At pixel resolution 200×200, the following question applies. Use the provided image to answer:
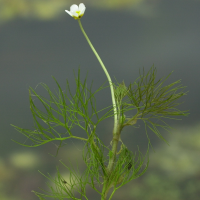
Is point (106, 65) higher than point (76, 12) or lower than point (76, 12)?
lower

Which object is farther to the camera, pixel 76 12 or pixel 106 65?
pixel 106 65

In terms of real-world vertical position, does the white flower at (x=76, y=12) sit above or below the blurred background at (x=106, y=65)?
above

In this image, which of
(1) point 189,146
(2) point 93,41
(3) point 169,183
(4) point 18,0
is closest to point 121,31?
(2) point 93,41

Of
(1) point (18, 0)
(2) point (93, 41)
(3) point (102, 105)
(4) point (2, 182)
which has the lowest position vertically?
(4) point (2, 182)

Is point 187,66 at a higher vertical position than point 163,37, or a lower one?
lower

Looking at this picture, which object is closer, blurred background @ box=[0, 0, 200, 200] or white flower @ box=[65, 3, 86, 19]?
white flower @ box=[65, 3, 86, 19]

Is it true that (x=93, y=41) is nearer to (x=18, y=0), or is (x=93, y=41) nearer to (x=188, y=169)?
(x=18, y=0)

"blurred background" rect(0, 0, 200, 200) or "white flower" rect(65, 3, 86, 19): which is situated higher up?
"white flower" rect(65, 3, 86, 19)
